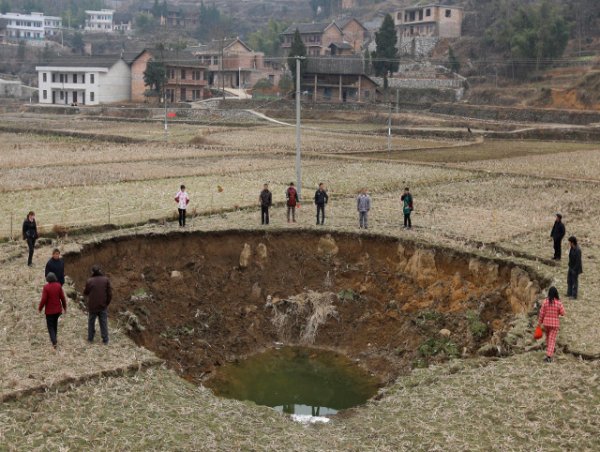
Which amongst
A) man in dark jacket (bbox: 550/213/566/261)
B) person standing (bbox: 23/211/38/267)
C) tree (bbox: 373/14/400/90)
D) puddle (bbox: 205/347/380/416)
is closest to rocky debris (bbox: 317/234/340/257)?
puddle (bbox: 205/347/380/416)

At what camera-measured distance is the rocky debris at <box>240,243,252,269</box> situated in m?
24.5

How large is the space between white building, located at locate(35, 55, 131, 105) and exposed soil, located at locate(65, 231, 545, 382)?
74.0 m

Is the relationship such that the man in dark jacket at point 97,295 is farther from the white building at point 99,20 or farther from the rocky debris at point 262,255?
the white building at point 99,20

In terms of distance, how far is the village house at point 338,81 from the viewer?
289ft

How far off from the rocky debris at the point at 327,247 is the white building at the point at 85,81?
7416 cm

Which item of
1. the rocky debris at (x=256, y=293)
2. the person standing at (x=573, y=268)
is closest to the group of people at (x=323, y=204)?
the rocky debris at (x=256, y=293)

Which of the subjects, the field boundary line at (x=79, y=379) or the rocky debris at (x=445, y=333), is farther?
the rocky debris at (x=445, y=333)

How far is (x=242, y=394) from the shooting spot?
18438 millimetres

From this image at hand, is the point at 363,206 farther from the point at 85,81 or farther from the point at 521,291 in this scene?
the point at 85,81

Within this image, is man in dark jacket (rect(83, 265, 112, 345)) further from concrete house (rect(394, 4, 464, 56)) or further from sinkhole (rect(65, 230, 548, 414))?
concrete house (rect(394, 4, 464, 56))

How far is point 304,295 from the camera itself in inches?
917

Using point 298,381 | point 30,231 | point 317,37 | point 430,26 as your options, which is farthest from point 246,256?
point 317,37

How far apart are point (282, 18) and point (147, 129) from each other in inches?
4239

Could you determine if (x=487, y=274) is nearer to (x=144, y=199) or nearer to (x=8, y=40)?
(x=144, y=199)
